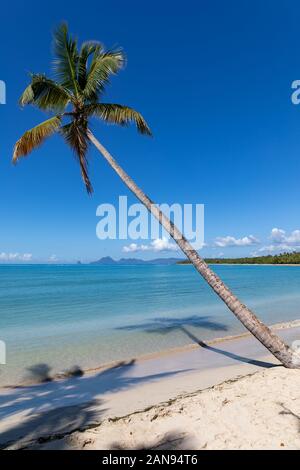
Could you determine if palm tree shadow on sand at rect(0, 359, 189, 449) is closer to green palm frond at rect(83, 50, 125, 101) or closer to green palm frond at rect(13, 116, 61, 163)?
green palm frond at rect(13, 116, 61, 163)

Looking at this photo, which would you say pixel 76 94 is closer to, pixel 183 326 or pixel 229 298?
pixel 229 298

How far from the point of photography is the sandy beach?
4249mm

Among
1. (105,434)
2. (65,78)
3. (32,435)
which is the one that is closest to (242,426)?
(105,434)

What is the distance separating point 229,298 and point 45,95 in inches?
297

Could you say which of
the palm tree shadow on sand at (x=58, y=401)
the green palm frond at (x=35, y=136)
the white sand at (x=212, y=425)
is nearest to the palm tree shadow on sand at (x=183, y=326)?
the palm tree shadow on sand at (x=58, y=401)

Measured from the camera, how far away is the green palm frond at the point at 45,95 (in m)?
8.85

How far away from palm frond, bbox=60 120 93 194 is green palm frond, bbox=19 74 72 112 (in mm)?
599

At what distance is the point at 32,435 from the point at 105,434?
1.24m

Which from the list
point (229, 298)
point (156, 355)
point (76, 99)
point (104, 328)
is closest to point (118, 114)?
point (76, 99)

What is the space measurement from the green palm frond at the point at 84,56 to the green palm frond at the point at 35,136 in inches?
63.4

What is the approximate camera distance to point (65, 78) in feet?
31.1

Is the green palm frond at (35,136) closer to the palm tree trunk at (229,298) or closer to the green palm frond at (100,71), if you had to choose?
the green palm frond at (100,71)

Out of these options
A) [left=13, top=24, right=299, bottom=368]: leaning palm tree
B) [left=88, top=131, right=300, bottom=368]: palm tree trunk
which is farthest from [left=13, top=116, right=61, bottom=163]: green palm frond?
[left=88, top=131, right=300, bottom=368]: palm tree trunk
